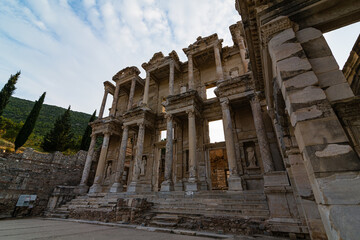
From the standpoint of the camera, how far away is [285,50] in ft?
10.1

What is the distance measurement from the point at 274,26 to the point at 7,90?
32217mm

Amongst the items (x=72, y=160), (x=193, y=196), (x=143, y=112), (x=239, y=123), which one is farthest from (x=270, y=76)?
(x=72, y=160)

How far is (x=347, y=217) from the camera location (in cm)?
179

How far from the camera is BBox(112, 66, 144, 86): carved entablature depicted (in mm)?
16406

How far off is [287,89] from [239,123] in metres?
8.85

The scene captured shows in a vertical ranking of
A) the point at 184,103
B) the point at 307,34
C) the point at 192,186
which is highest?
the point at 184,103

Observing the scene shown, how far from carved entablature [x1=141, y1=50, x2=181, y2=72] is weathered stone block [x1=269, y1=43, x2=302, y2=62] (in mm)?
11948

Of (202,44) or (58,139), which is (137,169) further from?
(58,139)

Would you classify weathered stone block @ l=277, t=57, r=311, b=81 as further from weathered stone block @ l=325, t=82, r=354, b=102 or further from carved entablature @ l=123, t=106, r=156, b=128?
carved entablature @ l=123, t=106, r=156, b=128

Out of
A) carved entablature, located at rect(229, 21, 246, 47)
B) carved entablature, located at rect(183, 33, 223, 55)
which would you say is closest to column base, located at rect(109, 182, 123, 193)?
carved entablature, located at rect(183, 33, 223, 55)

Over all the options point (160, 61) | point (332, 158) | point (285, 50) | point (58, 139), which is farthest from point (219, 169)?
point (58, 139)

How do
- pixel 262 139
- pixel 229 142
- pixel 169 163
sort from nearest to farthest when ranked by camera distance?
pixel 262 139 → pixel 229 142 → pixel 169 163

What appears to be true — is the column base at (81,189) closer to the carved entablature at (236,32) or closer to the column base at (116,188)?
the column base at (116,188)

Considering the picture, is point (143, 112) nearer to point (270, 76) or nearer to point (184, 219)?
point (184, 219)
